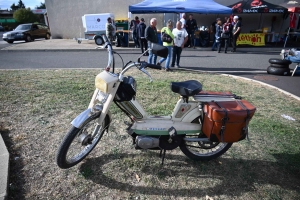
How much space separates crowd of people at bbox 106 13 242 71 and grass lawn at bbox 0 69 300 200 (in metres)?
1.35

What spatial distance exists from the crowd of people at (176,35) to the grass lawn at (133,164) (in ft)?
4.42

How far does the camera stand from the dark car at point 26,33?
16.2 meters

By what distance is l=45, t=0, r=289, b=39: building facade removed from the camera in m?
17.6

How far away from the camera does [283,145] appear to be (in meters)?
3.16

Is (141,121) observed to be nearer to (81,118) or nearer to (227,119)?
(81,118)

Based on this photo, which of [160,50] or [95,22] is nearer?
[160,50]

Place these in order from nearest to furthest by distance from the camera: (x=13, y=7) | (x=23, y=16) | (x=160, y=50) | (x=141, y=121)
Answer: (x=160, y=50) → (x=141, y=121) → (x=23, y=16) → (x=13, y=7)

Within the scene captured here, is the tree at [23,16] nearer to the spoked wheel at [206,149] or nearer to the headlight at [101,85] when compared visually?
the headlight at [101,85]

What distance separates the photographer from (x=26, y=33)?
55.9 ft

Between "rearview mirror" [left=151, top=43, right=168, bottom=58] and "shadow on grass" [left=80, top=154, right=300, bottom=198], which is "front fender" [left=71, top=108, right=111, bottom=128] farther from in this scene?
"rearview mirror" [left=151, top=43, right=168, bottom=58]

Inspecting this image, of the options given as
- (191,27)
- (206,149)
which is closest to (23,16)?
(191,27)

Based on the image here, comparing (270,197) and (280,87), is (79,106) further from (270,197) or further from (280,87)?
(280,87)

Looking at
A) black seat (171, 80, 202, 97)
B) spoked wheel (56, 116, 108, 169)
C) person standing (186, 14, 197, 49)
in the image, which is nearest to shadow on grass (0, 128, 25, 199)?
spoked wheel (56, 116, 108, 169)

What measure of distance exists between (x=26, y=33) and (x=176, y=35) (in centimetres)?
1497
